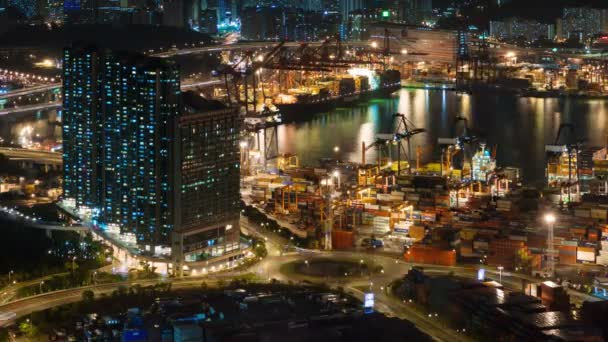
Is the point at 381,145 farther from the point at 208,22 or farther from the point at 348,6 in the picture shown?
the point at 348,6

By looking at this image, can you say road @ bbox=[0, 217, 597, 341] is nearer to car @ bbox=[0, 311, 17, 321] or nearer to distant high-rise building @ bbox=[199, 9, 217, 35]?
car @ bbox=[0, 311, 17, 321]

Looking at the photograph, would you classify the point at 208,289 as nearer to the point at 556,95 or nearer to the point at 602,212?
the point at 602,212

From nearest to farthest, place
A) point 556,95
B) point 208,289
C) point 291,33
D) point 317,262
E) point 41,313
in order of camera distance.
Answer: point 41,313 < point 208,289 < point 317,262 < point 556,95 < point 291,33

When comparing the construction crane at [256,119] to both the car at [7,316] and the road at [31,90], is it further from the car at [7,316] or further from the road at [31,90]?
the car at [7,316]

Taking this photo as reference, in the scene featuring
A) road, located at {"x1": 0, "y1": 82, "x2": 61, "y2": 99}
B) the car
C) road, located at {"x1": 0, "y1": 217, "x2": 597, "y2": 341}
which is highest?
road, located at {"x1": 0, "y1": 82, "x2": 61, "y2": 99}

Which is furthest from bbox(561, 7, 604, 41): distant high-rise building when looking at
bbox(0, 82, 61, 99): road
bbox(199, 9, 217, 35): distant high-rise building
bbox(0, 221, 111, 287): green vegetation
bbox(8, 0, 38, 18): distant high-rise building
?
bbox(0, 221, 111, 287): green vegetation

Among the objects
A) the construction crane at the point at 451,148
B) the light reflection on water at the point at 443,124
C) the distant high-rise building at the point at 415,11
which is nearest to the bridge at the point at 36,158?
the light reflection on water at the point at 443,124

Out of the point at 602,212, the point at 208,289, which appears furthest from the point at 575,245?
the point at 208,289

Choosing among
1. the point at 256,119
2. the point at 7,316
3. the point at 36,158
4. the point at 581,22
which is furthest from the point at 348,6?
the point at 7,316
